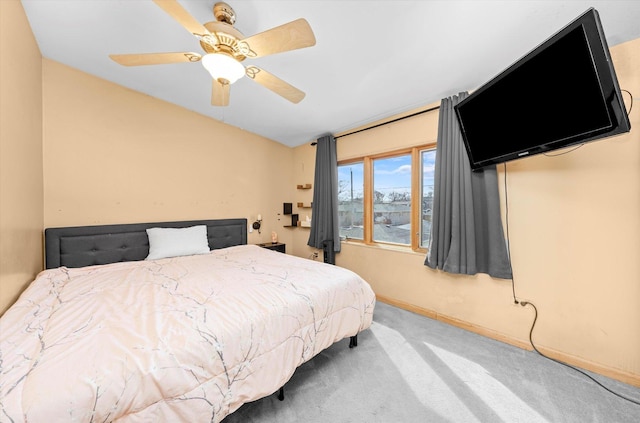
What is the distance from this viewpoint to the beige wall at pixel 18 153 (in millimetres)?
1334

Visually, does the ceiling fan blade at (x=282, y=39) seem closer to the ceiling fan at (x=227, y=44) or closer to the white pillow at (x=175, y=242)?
the ceiling fan at (x=227, y=44)

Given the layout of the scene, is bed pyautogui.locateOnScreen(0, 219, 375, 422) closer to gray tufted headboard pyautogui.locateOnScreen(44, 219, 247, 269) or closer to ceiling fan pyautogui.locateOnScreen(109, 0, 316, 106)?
gray tufted headboard pyautogui.locateOnScreen(44, 219, 247, 269)

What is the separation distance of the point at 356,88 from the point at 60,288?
2936 mm

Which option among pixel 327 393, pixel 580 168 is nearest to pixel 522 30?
pixel 580 168

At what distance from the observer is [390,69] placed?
2016 millimetres

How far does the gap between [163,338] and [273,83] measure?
5.64 ft

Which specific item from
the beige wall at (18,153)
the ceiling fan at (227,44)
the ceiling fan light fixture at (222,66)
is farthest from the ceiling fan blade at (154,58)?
the beige wall at (18,153)

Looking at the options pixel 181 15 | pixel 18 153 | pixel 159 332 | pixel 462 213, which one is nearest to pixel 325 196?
pixel 462 213

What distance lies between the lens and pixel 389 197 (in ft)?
10.3

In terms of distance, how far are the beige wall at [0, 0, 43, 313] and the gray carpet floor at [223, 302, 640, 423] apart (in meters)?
1.72

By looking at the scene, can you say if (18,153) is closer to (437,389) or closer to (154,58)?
(154,58)

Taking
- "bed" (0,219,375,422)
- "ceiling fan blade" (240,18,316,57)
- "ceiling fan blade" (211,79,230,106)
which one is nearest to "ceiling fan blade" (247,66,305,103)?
"ceiling fan blade" (240,18,316,57)

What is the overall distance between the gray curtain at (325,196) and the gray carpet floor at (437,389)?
1719 mm

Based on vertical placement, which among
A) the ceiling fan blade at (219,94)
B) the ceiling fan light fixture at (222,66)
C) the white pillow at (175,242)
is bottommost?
the white pillow at (175,242)
